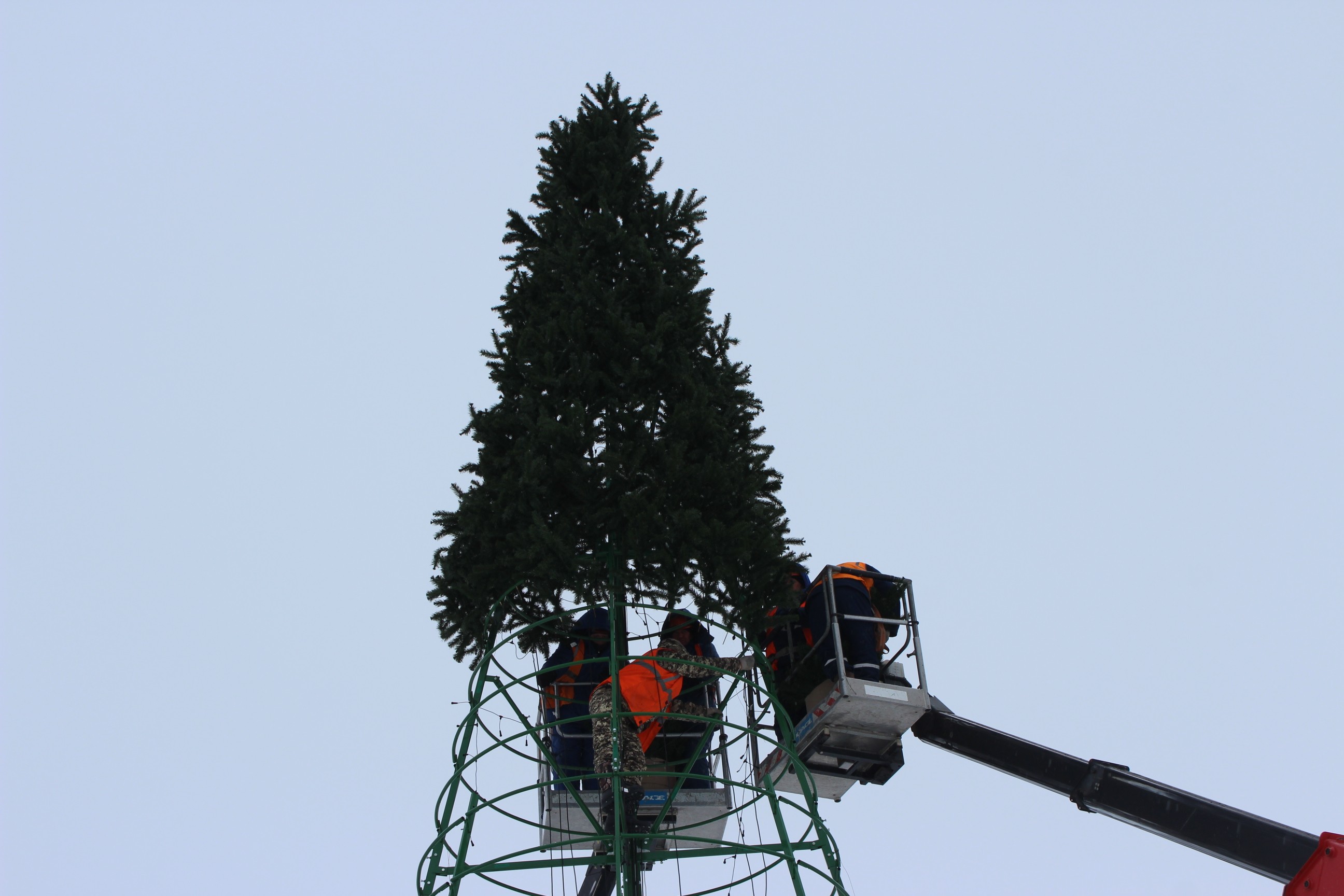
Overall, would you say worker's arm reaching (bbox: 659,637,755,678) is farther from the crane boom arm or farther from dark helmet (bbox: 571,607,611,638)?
the crane boom arm

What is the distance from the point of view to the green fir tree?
11.9m

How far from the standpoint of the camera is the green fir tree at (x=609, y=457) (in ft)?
39.1

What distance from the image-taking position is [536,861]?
32.7ft

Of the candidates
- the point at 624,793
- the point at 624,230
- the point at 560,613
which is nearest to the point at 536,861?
the point at 624,793

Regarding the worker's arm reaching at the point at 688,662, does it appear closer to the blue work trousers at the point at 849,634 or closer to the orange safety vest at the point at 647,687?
the orange safety vest at the point at 647,687

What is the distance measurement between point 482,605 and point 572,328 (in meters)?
2.98

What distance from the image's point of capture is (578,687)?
13.4 meters

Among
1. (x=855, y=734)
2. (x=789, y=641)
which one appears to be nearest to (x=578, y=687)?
(x=789, y=641)

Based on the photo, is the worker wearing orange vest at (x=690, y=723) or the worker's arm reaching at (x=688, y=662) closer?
the worker's arm reaching at (x=688, y=662)

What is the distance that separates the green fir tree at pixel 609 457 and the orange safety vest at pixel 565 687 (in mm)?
756

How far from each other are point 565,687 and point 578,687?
0.62m

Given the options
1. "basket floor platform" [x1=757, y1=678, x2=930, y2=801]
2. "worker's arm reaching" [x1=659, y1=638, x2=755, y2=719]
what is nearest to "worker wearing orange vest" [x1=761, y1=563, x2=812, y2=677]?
"basket floor platform" [x1=757, y1=678, x2=930, y2=801]

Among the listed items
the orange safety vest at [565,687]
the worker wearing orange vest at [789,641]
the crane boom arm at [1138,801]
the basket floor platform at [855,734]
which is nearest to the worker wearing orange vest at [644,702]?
the orange safety vest at [565,687]

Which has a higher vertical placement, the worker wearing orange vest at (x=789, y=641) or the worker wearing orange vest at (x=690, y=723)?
the worker wearing orange vest at (x=789, y=641)
